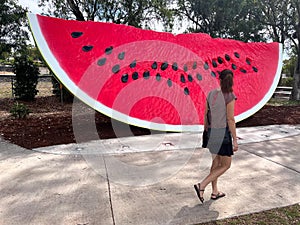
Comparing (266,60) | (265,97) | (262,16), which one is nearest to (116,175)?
(265,97)

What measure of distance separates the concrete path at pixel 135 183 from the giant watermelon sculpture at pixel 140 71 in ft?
2.68

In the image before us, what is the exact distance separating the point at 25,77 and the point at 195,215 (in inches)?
401

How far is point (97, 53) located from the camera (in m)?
5.73

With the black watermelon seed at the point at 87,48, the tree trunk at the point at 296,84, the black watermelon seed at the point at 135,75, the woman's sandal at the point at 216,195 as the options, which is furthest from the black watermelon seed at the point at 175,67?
the tree trunk at the point at 296,84

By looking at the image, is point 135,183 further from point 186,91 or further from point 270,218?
point 186,91

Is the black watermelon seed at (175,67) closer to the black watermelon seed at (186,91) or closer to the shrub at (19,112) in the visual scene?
the black watermelon seed at (186,91)

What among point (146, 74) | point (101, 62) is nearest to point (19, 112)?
point (101, 62)

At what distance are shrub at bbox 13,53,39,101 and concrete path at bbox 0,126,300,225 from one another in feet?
21.7

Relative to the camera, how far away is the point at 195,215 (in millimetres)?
2701

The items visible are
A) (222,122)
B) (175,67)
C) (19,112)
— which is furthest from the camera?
(19,112)

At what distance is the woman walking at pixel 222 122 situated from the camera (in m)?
2.74

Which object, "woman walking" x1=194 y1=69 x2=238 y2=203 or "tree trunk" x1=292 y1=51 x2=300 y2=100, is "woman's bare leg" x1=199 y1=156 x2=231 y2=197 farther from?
"tree trunk" x1=292 y1=51 x2=300 y2=100

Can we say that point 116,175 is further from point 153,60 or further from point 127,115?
point 153,60

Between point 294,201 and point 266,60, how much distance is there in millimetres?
5975
